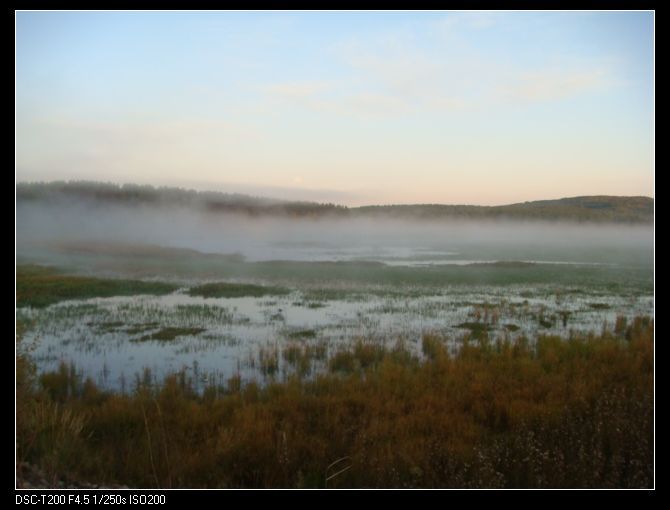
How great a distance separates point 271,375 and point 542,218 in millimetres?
41168

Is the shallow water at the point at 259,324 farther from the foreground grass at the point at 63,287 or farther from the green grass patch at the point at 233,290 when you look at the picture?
the foreground grass at the point at 63,287

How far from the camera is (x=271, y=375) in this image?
9617 millimetres

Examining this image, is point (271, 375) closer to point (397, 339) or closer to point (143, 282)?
point (397, 339)

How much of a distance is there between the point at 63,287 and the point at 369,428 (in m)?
14.6

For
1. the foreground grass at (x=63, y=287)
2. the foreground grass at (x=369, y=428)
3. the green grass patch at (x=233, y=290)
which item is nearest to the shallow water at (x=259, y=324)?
the green grass patch at (x=233, y=290)

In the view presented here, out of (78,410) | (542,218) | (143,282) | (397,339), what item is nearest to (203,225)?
(143,282)

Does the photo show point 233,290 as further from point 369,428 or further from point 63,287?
point 369,428

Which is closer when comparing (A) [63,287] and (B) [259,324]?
(B) [259,324]

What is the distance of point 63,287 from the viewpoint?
16969mm

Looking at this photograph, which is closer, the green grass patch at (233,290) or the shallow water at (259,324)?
the shallow water at (259,324)

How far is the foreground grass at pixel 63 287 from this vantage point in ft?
50.8

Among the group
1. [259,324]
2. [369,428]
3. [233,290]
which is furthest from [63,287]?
[369,428]

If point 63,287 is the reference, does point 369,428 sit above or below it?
below

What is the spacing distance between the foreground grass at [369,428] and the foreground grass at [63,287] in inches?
297
